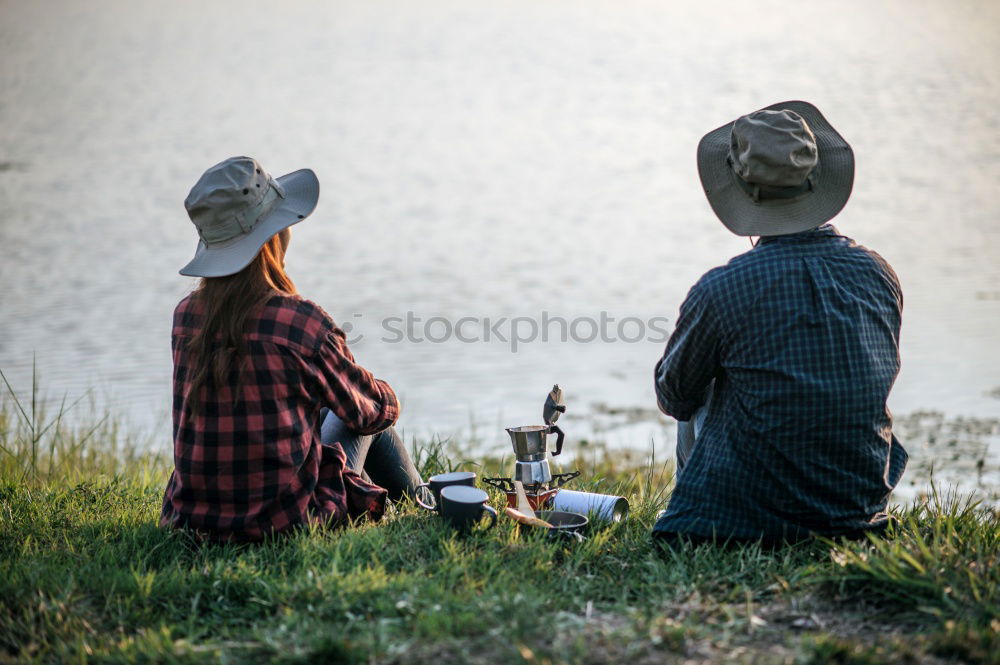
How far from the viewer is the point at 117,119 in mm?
16375

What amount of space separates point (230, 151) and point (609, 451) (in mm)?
10012

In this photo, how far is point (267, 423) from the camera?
9.75ft

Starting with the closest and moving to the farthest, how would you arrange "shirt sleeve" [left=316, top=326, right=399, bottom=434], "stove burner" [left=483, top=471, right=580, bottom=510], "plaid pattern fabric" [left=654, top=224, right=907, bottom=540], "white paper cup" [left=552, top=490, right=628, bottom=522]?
"plaid pattern fabric" [left=654, top=224, right=907, bottom=540]
"shirt sleeve" [left=316, top=326, right=399, bottom=434]
"white paper cup" [left=552, top=490, right=628, bottom=522]
"stove burner" [left=483, top=471, right=580, bottom=510]

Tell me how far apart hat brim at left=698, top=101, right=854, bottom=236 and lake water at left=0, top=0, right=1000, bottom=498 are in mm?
2550

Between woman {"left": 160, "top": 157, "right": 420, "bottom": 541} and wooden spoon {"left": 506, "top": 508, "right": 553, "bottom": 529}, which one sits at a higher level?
woman {"left": 160, "top": 157, "right": 420, "bottom": 541}

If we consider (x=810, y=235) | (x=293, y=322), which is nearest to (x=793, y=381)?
(x=810, y=235)

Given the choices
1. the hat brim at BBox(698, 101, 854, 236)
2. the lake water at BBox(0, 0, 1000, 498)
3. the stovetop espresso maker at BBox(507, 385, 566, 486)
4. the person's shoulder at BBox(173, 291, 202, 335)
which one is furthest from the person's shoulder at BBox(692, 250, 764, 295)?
the lake water at BBox(0, 0, 1000, 498)

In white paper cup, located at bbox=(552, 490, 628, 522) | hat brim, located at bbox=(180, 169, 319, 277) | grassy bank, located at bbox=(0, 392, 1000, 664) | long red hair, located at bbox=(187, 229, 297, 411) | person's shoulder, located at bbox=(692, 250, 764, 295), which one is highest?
hat brim, located at bbox=(180, 169, 319, 277)

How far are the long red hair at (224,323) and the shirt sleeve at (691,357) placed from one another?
3.88ft

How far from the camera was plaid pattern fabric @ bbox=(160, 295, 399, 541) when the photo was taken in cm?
294

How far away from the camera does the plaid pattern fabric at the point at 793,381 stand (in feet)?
9.14

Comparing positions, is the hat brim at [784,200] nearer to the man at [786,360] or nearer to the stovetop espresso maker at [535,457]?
the man at [786,360]

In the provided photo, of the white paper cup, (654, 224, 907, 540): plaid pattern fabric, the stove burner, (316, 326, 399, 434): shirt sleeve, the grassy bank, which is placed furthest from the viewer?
Result: the stove burner

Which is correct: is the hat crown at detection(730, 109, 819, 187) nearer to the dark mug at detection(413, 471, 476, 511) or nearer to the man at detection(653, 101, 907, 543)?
the man at detection(653, 101, 907, 543)
